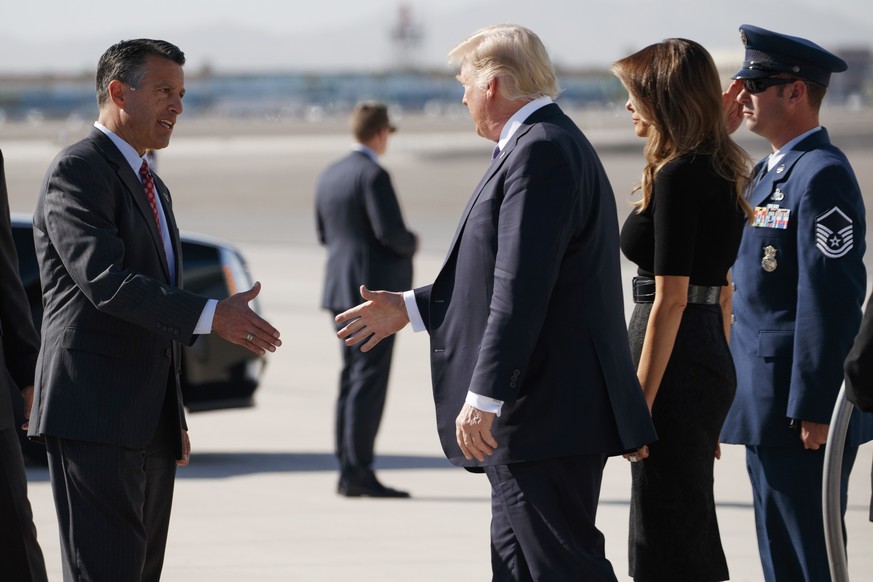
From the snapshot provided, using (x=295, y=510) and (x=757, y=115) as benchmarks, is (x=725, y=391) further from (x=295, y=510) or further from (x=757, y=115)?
(x=295, y=510)

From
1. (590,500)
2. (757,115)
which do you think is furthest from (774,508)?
(757,115)

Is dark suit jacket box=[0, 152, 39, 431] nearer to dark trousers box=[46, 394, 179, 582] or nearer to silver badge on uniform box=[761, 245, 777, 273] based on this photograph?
dark trousers box=[46, 394, 179, 582]

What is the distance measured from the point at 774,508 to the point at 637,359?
28.7 inches

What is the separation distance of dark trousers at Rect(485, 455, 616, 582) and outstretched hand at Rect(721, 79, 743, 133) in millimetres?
1527

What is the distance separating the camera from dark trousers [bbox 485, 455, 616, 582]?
363 cm

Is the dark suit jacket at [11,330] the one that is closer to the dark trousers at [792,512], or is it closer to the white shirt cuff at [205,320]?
the white shirt cuff at [205,320]

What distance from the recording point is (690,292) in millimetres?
4090

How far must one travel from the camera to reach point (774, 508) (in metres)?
4.42

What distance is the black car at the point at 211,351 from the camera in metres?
7.71

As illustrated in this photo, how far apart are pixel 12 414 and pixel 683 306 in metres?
1.99

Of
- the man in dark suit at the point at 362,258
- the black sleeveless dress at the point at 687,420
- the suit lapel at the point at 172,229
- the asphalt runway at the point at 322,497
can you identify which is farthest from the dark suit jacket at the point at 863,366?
the man in dark suit at the point at 362,258

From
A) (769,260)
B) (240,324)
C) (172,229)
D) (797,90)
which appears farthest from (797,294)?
(172,229)

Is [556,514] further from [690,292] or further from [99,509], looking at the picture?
[99,509]

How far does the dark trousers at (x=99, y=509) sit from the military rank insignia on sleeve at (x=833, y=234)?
2180 mm
